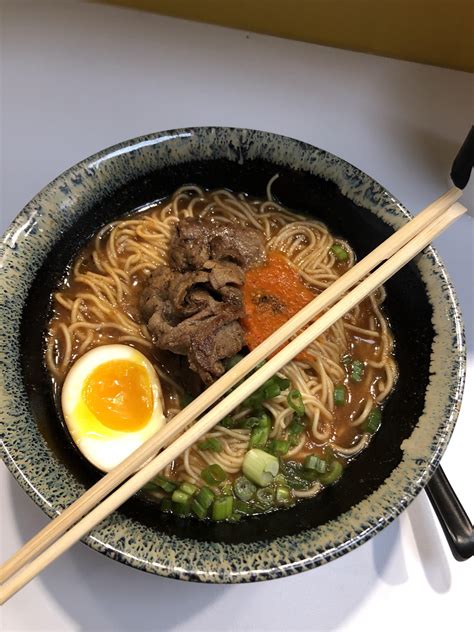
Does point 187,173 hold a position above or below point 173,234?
above

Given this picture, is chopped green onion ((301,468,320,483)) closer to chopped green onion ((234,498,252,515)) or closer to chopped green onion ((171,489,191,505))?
chopped green onion ((234,498,252,515))

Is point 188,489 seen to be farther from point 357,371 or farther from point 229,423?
point 357,371

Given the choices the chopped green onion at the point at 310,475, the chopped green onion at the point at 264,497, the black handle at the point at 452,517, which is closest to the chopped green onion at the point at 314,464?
the chopped green onion at the point at 310,475

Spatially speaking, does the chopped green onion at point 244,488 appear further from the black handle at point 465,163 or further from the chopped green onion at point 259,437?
the black handle at point 465,163

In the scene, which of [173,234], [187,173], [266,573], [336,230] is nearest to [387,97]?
[336,230]

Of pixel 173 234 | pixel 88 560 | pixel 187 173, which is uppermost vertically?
pixel 187 173

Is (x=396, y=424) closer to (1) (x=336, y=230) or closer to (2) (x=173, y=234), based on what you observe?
(1) (x=336, y=230)
